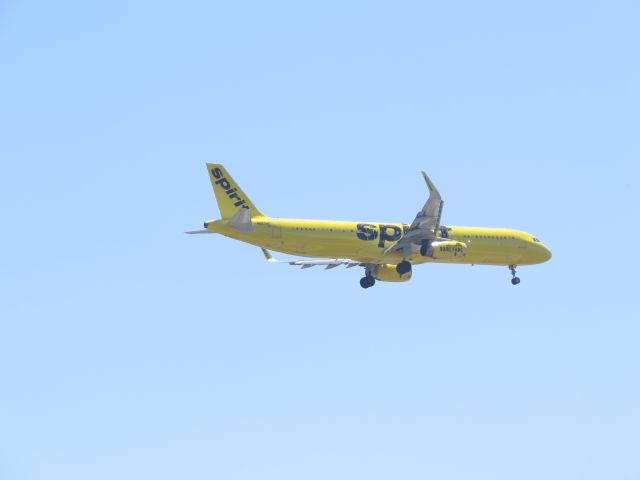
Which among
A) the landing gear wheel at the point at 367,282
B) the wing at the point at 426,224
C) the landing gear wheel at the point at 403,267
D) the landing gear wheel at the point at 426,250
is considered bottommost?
the landing gear wheel at the point at 367,282

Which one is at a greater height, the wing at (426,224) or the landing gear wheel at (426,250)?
the wing at (426,224)

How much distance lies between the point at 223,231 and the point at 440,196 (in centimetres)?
1130

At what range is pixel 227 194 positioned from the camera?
56750 millimetres

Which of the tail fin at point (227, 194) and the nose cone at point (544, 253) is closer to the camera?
A: the tail fin at point (227, 194)

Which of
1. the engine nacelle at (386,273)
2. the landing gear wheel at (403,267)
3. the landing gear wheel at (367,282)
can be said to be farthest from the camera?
the landing gear wheel at (367,282)

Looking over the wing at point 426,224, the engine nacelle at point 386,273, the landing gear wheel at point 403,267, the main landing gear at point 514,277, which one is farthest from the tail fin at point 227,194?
the main landing gear at point 514,277

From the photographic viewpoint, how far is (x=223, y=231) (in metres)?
55.3

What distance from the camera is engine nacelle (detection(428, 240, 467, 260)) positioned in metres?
60.0

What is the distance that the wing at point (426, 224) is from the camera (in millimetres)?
56781

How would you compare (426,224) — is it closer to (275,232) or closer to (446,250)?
(446,250)

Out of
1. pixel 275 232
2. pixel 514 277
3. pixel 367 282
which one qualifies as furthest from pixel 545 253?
pixel 275 232

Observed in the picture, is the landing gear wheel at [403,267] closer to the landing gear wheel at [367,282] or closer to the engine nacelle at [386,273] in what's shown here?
the engine nacelle at [386,273]

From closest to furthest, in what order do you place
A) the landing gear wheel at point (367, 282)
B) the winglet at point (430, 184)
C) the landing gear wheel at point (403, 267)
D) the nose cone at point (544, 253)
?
the winglet at point (430, 184)
the landing gear wheel at point (403, 267)
the landing gear wheel at point (367, 282)
the nose cone at point (544, 253)

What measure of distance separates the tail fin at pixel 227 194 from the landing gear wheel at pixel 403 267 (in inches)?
357
